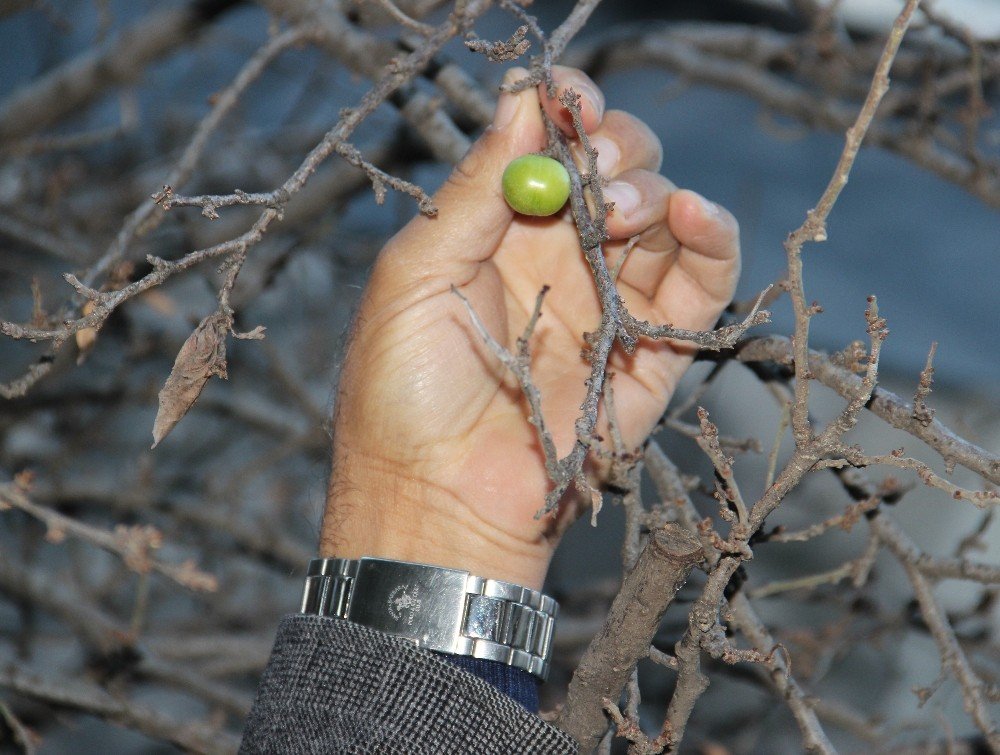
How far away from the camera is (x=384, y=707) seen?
107cm

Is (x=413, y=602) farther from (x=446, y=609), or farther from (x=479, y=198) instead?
(x=479, y=198)

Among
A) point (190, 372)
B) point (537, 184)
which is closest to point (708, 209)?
point (537, 184)

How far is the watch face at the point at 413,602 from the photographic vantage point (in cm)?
117

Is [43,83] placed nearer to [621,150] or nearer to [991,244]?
[621,150]

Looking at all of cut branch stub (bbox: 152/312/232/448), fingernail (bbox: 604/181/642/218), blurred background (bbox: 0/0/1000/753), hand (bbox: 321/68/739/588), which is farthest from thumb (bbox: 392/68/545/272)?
blurred background (bbox: 0/0/1000/753)

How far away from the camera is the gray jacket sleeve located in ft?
3.43

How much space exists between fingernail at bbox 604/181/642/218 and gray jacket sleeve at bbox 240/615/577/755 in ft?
1.96

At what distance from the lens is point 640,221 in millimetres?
1224

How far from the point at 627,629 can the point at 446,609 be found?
30 centimetres

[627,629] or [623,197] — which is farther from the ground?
[623,197]

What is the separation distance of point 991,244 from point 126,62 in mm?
2736

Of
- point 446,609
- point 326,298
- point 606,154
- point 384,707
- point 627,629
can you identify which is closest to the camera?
point 627,629

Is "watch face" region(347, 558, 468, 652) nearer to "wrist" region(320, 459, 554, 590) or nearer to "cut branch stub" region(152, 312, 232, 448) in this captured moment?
"wrist" region(320, 459, 554, 590)

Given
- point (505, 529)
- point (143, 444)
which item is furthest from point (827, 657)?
point (143, 444)
